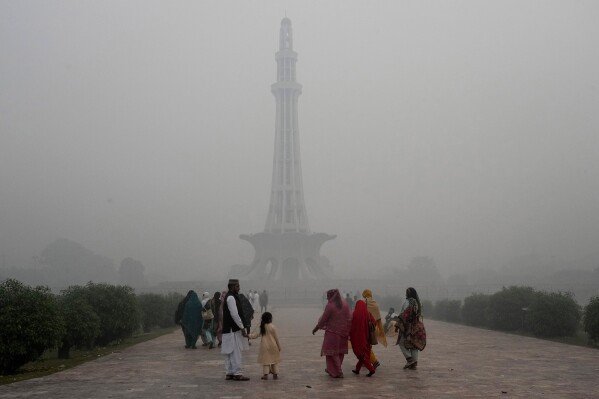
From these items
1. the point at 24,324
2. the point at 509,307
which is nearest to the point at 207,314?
the point at 24,324

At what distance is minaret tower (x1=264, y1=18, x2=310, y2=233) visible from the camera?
66.6m

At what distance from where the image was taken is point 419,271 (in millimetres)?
82250

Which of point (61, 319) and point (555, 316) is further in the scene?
point (555, 316)

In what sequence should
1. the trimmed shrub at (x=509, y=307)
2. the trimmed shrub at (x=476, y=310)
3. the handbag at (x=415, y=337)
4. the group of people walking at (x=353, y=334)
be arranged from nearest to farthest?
the group of people walking at (x=353, y=334), the handbag at (x=415, y=337), the trimmed shrub at (x=509, y=307), the trimmed shrub at (x=476, y=310)

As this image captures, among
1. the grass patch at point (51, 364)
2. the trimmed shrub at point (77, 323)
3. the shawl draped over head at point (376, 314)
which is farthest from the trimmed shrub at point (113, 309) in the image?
the shawl draped over head at point (376, 314)

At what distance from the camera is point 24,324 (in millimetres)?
10398

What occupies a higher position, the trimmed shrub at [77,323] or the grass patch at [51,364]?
the trimmed shrub at [77,323]

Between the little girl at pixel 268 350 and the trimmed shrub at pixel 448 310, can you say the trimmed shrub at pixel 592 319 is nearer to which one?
the little girl at pixel 268 350

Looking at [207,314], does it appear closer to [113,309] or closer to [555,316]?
[113,309]

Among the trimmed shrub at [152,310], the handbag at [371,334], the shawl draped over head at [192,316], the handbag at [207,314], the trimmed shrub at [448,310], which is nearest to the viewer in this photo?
the handbag at [371,334]

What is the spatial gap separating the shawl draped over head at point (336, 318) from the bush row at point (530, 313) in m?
7.02

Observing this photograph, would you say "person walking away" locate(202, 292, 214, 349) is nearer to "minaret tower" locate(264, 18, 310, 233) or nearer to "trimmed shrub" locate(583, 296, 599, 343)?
"trimmed shrub" locate(583, 296, 599, 343)

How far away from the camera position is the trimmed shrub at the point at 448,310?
22634mm

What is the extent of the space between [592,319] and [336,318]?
7278 millimetres
